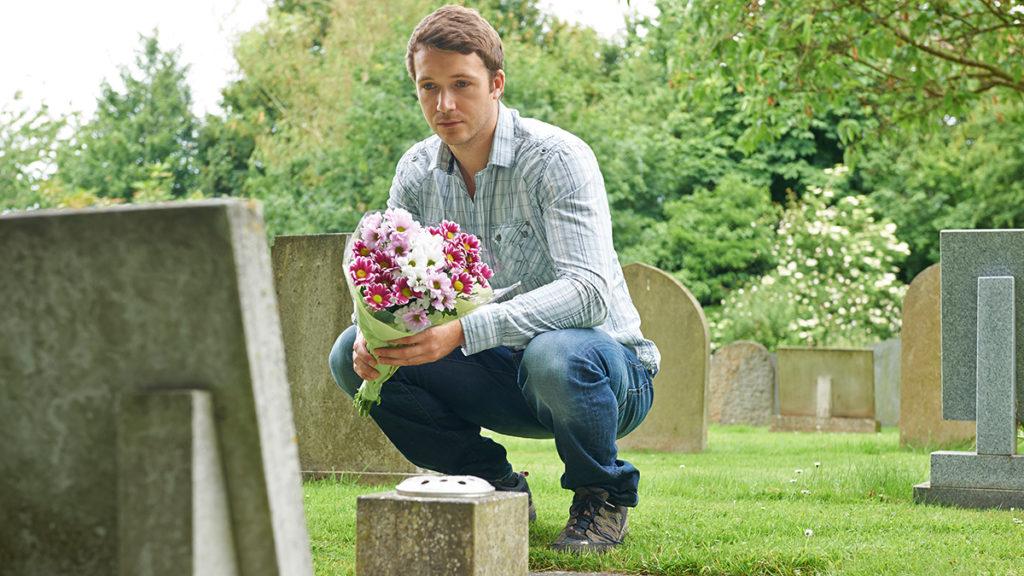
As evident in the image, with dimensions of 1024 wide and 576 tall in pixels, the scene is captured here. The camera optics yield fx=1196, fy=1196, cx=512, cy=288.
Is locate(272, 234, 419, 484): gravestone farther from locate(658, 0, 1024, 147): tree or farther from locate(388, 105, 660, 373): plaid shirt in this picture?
locate(658, 0, 1024, 147): tree

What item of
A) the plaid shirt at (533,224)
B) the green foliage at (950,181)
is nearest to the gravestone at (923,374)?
the plaid shirt at (533,224)

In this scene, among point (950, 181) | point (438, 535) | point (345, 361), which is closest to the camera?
point (438, 535)

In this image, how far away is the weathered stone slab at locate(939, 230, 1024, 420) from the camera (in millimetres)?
4852

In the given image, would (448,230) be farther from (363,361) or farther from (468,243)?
(363,361)

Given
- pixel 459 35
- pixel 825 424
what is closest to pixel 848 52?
pixel 825 424

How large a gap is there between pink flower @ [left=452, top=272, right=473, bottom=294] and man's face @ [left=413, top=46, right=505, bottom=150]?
24.6 inches

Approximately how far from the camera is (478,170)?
3643 mm

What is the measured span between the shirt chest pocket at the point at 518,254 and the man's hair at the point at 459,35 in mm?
470

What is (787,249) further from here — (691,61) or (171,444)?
(171,444)

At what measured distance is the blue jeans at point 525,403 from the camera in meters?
3.24

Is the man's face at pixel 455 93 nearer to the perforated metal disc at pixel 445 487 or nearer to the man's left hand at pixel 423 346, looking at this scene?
the man's left hand at pixel 423 346

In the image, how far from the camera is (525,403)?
141 inches

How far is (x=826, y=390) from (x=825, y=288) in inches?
251

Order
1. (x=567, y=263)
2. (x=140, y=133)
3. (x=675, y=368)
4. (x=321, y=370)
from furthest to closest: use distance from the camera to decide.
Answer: (x=140, y=133) → (x=675, y=368) → (x=321, y=370) → (x=567, y=263)
